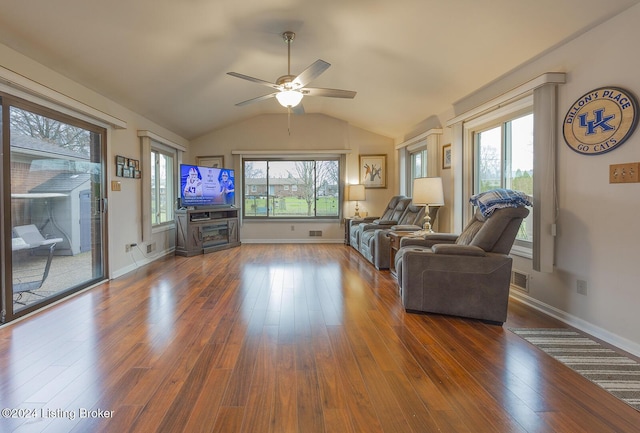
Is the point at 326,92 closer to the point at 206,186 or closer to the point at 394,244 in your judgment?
the point at 394,244

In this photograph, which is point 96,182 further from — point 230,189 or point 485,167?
point 485,167

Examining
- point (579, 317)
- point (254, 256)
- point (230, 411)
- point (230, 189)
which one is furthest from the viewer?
point (230, 189)

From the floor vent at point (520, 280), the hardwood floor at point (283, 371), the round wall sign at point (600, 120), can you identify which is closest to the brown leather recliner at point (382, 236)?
Answer: the hardwood floor at point (283, 371)

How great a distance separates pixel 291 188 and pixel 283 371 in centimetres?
602

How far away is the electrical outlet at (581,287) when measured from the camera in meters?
2.65

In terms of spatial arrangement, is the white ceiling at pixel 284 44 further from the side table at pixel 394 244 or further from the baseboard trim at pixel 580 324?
the baseboard trim at pixel 580 324

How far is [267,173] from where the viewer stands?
306 inches

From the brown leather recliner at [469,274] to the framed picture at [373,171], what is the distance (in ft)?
15.1

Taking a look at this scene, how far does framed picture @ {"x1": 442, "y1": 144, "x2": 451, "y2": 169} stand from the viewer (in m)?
4.95

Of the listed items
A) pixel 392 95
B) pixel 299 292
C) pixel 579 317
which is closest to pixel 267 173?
pixel 392 95

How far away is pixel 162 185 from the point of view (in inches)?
253

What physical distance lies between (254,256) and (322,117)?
3629mm

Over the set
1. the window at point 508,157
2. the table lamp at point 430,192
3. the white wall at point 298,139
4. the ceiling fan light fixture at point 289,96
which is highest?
the white wall at point 298,139

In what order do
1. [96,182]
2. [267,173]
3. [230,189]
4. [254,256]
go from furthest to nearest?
1. [267,173]
2. [230,189]
3. [254,256]
4. [96,182]
